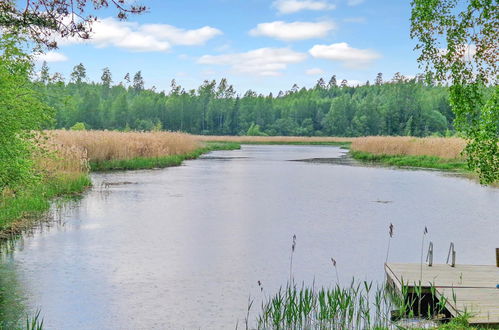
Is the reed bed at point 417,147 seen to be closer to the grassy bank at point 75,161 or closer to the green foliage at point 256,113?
the grassy bank at point 75,161

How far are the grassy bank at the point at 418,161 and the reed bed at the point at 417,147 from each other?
573mm

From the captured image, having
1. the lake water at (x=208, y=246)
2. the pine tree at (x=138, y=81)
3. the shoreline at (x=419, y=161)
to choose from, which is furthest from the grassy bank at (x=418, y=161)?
the pine tree at (x=138, y=81)

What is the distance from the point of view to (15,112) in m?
11.1

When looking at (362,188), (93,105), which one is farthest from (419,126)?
(362,188)

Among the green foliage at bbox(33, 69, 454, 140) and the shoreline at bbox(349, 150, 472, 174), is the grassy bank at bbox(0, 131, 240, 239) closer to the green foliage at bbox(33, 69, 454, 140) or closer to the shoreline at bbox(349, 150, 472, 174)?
the shoreline at bbox(349, 150, 472, 174)

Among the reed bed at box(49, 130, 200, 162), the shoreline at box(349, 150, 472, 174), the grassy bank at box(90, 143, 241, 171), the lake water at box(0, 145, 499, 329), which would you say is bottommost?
the shoreline at box(349, 150, 472, 174)

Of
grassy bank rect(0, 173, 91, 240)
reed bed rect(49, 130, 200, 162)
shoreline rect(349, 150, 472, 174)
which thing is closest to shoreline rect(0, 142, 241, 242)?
grassy bank rect(0, 173, 91, 240)

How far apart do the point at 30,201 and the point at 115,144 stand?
1676cm

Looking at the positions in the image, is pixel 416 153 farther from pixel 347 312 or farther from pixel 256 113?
pixel 256 113

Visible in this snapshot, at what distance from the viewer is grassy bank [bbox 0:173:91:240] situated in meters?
13.0

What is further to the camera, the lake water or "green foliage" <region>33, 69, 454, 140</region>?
"green foliage" <region>33, 69, 454, 140</region>

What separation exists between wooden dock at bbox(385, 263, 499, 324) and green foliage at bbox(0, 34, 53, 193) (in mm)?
7574

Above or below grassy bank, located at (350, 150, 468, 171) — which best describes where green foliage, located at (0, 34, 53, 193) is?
above

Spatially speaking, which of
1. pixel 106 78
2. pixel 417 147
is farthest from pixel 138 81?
pixel 417 147
